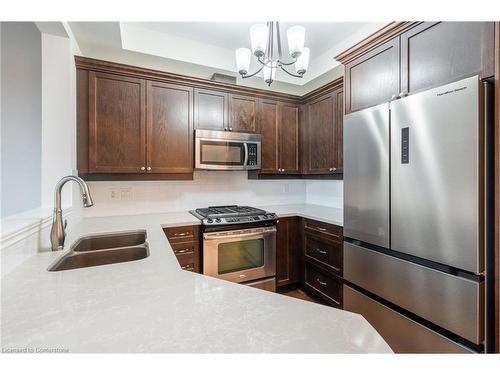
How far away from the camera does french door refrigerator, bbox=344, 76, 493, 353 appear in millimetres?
1148

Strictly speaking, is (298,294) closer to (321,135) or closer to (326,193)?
(326,193)

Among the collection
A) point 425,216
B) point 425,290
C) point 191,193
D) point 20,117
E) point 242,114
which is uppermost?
point 242,114

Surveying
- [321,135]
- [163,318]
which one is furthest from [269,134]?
[163,318]

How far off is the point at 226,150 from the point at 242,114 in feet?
1.60

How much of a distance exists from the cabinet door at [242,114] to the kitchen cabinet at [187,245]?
121cm

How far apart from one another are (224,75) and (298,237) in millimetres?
2027

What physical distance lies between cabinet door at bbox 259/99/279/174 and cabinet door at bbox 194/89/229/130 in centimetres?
46

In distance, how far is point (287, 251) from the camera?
2.62m

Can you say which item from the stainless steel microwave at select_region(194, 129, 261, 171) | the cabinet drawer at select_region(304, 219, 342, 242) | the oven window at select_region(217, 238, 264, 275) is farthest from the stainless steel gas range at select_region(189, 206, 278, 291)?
Result: the stainless steel microwave at select_region(194, 129, 261, 171)

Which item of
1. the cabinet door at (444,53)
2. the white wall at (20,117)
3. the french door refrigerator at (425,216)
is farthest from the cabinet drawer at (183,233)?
the cabinet door at (444,53)

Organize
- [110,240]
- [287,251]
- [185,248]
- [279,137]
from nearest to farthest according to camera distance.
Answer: [110,240] → [185,248] → [287,251] → [279,137]

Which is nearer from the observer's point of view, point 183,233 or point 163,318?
point 163,318

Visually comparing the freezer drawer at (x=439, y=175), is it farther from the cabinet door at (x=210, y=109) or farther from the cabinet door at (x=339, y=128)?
the cabinet door at (x=210, y=109)
